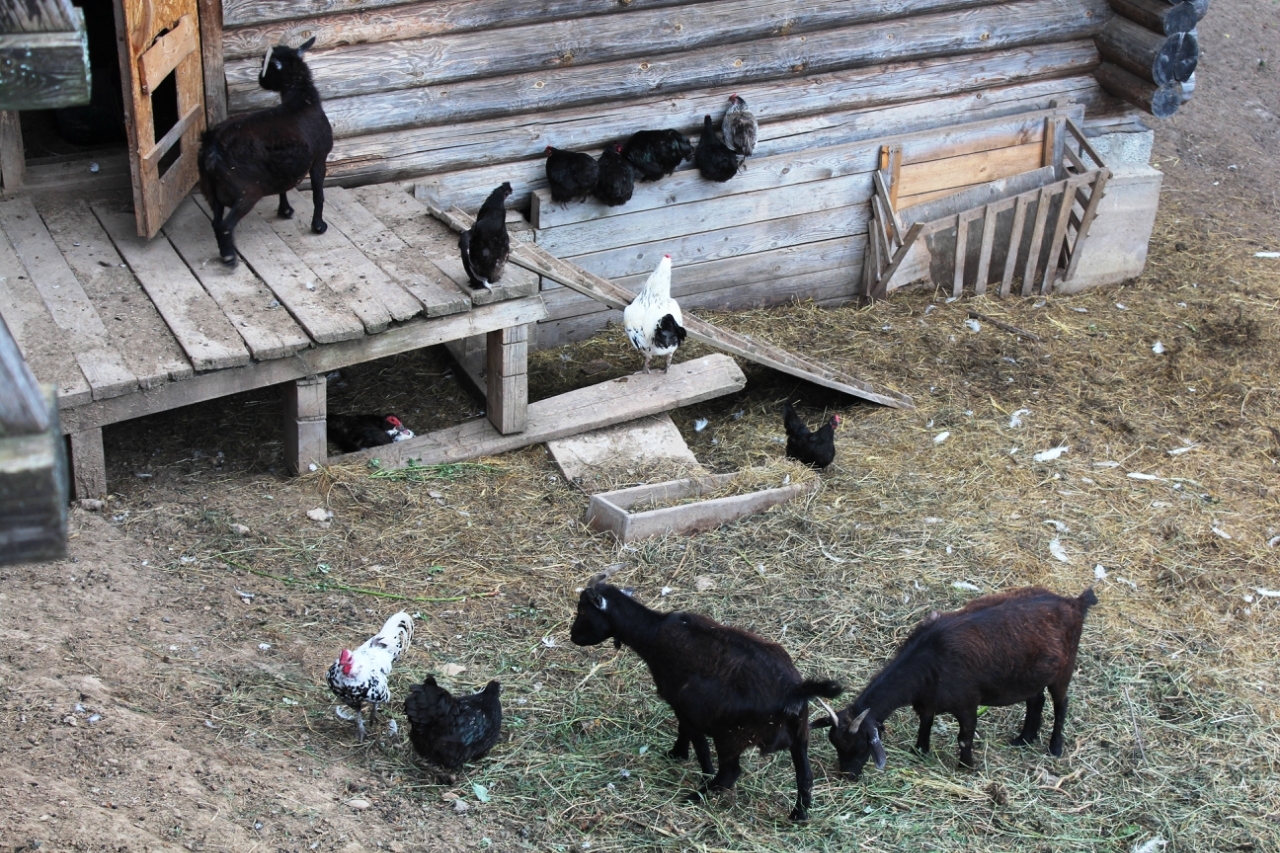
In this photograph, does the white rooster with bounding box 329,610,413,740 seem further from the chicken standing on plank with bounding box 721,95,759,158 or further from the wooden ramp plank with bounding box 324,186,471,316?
the chicken standing on plank with bounding box 721,95,759,158

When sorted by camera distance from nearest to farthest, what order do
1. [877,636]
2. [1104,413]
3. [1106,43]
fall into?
[877,636] < [1104,413] < [1106,43]

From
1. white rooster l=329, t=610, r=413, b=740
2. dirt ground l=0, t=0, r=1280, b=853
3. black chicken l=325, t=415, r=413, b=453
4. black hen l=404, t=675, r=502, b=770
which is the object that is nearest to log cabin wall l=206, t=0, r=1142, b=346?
dirt ground l=0, t=0, r=1280, b=853

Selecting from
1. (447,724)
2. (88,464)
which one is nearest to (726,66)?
(88,464)

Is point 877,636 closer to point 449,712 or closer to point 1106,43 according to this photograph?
point 449,712

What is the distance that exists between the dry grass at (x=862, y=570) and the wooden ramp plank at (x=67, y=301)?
0.74m

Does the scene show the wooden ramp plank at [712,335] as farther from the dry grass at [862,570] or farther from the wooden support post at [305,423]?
the wooden support post at [305,423]

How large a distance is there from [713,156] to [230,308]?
3.93m

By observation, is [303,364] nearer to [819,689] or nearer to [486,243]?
[486,243]

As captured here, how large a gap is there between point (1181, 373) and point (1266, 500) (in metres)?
1.76

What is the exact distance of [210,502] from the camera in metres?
6.36

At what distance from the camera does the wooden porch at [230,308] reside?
19.8ft

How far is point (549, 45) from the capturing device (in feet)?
27.2

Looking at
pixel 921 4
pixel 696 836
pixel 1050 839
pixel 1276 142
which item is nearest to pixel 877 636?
pixel 1050 839

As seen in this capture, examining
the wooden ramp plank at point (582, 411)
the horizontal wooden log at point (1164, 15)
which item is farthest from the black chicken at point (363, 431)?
the horizontal wooden log at point (1164, 15)
